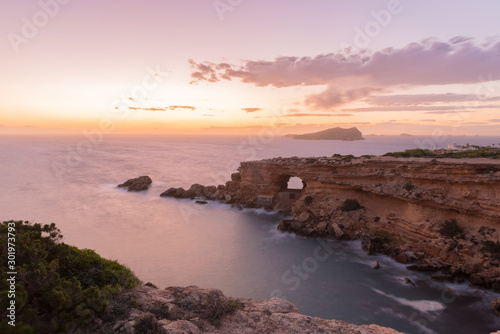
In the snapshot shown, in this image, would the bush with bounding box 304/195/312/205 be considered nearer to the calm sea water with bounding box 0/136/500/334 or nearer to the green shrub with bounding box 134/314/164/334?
the calm sea water with bounding box 0/136/500/334

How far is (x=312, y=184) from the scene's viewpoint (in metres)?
37.8

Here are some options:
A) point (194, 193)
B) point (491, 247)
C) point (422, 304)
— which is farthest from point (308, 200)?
point (194, 193)

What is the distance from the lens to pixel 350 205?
107 feet

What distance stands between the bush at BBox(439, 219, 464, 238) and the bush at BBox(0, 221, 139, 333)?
26.2m

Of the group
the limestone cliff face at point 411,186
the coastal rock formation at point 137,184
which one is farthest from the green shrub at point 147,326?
the coastal rock formation at point 137,184

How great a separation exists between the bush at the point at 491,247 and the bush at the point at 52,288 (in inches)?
1029

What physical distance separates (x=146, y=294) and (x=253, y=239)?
23903mm

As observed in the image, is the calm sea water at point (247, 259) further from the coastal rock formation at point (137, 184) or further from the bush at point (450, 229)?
the bush at point (450, 229)

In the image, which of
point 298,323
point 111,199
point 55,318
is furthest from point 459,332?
point 111,199

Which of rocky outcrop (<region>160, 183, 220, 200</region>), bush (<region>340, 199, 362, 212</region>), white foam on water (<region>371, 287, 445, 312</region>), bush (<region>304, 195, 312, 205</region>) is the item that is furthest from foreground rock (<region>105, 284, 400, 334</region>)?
rocky outcrop (<region>160, 183, 220, 200</region>)

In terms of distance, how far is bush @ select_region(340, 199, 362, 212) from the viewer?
32.5 meters

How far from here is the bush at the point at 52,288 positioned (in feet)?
20.2

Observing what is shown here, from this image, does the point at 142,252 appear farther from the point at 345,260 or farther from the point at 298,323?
the point at 298,323

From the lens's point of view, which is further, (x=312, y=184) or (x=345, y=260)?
(x=312, y=184)
